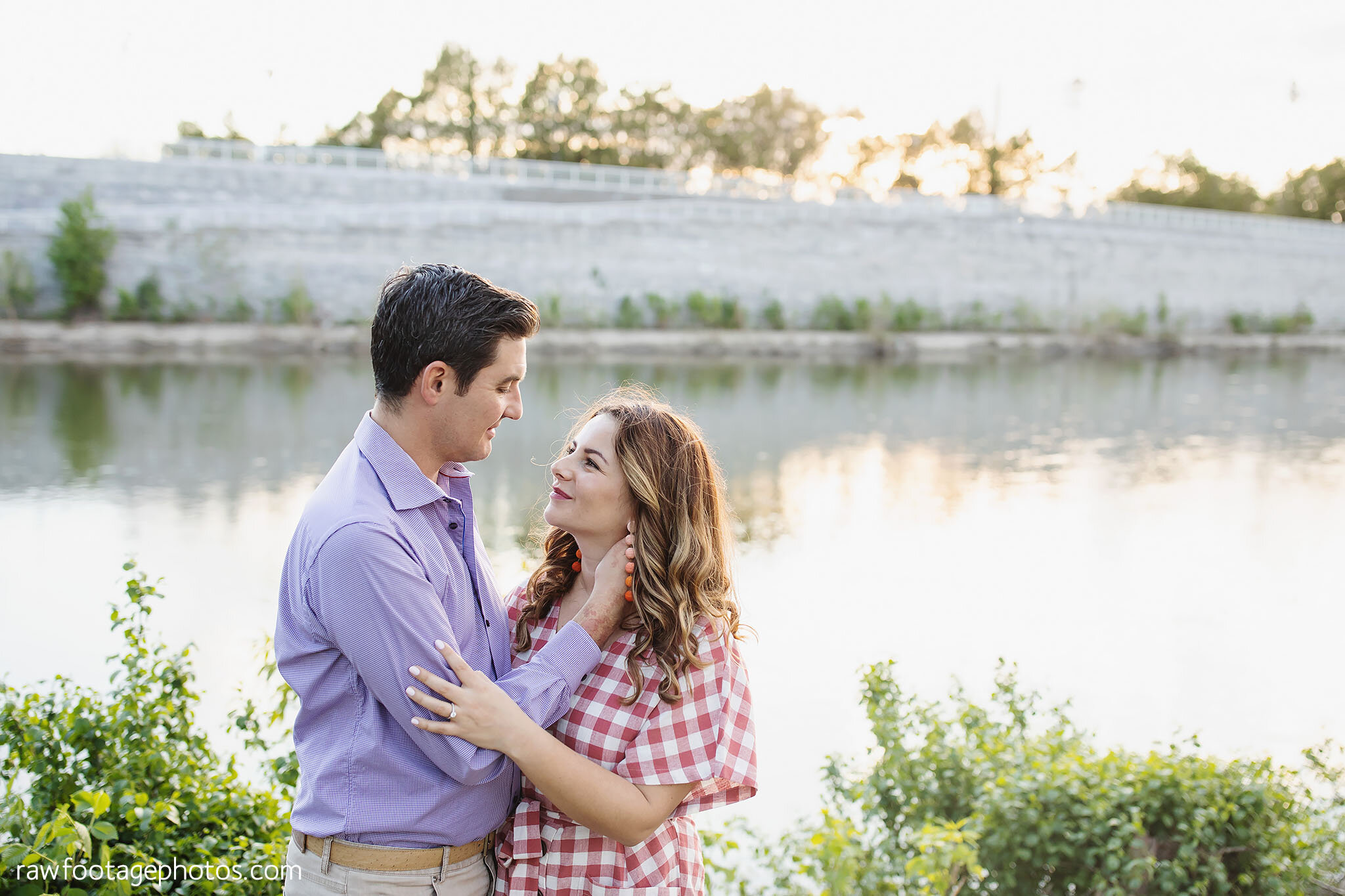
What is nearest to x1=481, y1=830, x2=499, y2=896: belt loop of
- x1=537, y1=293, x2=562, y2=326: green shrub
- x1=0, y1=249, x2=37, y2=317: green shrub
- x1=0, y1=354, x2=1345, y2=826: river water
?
x1=0, y1=354, x2=1345, y2=826: river water

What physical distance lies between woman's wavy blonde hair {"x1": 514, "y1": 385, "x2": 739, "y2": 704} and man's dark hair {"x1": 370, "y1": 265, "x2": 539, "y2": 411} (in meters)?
0.35

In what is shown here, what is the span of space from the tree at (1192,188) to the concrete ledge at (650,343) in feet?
61.7

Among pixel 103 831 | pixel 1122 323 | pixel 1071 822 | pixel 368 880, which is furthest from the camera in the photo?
pixel 1122 323

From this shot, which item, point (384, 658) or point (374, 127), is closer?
point (384, 658)

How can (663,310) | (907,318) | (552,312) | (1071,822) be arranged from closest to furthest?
(1071,822) → (552,312) → (663,310) → (907,318)

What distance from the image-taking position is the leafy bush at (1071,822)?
9.87 ft

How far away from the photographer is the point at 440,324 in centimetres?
176

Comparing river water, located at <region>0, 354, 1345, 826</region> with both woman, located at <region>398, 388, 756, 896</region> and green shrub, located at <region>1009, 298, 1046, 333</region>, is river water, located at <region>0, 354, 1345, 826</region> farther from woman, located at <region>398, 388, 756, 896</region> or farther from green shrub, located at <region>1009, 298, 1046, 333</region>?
green shrub, located at <region>1009, 298, 1046, 333</region>

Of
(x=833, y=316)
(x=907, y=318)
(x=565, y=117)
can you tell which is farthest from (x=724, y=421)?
(x=565, y=117)

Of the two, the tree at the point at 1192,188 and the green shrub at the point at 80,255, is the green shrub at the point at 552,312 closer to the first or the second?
the green shrub at the point at 80,255

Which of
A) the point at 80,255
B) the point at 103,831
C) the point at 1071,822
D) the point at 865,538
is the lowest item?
the point at 865,538

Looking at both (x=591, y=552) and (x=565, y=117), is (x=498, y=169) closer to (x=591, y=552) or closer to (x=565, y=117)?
(x=565, y=117)

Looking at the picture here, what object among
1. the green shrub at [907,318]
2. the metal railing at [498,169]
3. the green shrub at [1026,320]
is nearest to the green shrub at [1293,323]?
the green shrub at [1026,320]

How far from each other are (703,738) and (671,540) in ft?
1.26
